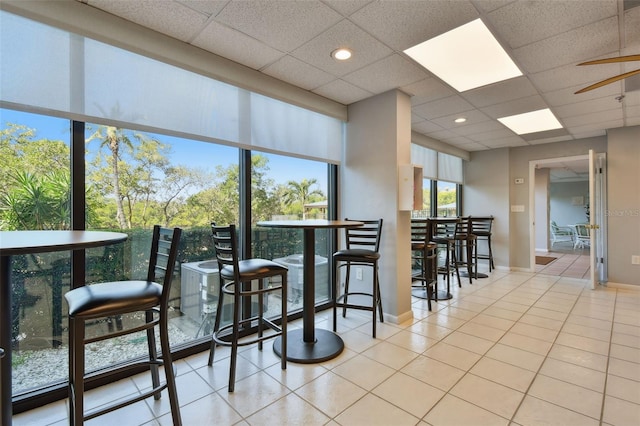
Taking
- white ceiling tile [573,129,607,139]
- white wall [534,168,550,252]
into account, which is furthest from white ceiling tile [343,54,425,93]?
white wall [534,168,550,252]

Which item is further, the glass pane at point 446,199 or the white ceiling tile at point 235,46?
the glass pane at point 446,199

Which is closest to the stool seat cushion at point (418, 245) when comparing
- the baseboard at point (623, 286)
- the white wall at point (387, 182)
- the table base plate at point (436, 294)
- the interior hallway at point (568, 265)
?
the white wall at point (387, 182)

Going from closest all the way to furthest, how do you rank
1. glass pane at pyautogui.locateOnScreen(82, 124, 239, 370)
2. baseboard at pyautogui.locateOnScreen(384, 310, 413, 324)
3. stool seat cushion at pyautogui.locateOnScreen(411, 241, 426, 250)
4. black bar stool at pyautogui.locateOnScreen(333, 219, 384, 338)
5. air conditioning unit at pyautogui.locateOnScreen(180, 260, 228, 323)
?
glass pane at pyautogui.locateOnScreen(82, 124, 239, 370) → air conditioning unit at pyautogui.locateOnScreen(180, 260, 228, 323) → black bar stool at pyautogui.locateOnScreen(333, 219, 384, 338) → baseboard at pyautogui.locateOnScreen(384, 310, 413, 324) → stool seat cushion at pyautogui.locateOnScreen(411, 241, 426, 250)

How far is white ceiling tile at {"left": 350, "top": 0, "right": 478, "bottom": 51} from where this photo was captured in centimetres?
189

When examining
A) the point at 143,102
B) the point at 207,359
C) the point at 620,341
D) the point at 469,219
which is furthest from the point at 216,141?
the point at 469,219

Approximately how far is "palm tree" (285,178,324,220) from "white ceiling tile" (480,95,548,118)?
2405mm

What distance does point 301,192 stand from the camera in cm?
342

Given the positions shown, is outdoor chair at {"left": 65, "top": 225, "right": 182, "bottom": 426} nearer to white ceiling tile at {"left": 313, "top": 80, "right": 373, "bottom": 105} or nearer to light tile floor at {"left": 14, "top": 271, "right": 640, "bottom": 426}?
light tile floor at {"left": 14, "top": 271, "right": 640, "bottom": 426}

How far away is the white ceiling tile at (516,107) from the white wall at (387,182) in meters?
1.27

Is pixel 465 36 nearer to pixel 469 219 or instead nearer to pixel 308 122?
pixel 308 122

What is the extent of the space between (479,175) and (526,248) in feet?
5.59

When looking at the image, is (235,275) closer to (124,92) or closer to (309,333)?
(309,333)

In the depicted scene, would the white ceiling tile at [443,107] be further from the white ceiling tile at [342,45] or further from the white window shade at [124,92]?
the white window shade at [124,92]

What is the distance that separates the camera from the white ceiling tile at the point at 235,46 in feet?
7.09
